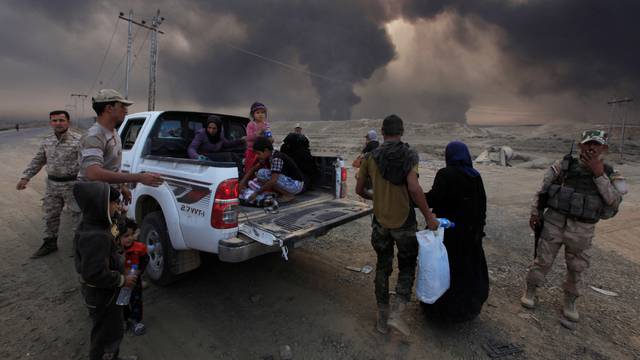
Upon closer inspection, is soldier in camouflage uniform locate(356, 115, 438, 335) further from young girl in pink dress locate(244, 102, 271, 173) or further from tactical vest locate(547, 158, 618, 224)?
young girl in pink dress locate(244, 102, 271, 173)

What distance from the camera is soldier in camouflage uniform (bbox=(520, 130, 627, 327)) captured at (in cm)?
→ 294

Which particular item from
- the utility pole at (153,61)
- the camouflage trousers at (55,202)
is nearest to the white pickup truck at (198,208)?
the camouflage trousers at (55,202)

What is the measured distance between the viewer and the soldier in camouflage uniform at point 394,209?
107 inches

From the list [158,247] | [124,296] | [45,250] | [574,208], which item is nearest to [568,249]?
[574,208]

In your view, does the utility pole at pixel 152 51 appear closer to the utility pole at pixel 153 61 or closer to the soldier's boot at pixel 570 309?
the utility pole at pixel 153 61

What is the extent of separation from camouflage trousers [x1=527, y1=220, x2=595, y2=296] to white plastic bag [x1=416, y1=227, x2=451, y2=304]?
1283 millimetres

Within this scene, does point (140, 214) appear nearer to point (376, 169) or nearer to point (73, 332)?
point (73, 332)

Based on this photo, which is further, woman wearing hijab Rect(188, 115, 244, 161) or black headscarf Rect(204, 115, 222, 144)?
black headscarf Rect(204, 115, 222, 144)

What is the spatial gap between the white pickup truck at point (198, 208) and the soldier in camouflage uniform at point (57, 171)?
25.9 inches

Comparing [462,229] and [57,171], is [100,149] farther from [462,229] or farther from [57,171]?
[462,229]

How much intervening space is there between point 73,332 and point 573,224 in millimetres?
4644

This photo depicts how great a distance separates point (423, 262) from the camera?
2.76m

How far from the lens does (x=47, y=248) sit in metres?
4.45

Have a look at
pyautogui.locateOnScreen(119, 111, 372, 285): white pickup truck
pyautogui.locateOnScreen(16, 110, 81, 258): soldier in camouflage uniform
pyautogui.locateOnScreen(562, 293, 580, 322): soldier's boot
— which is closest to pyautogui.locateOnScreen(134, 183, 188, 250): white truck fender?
pyautogui.locateOnScreen(119, 111, 372, 285): white pickup truck
